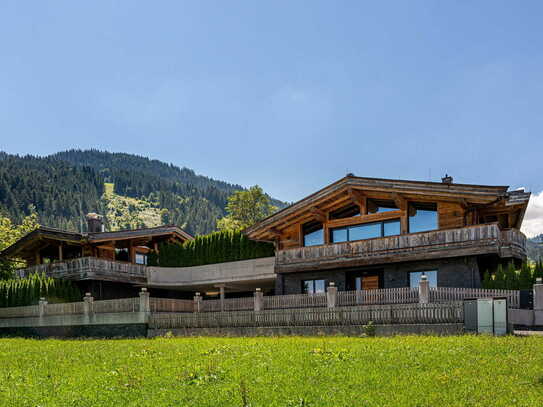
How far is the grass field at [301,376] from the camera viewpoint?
10.3 m

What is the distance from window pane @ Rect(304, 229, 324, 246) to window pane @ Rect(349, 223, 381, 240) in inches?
92.3

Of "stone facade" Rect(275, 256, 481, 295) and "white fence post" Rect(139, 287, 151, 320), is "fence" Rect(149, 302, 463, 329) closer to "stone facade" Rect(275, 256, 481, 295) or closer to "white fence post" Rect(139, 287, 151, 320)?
"white fence post" Rect(139, 287, 151, 320)

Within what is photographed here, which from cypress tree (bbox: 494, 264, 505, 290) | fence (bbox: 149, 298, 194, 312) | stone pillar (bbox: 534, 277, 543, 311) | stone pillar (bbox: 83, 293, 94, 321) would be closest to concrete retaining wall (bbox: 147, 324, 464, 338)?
fence (bbox: 149, 298, 194, 312)

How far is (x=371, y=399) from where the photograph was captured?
10016 mm

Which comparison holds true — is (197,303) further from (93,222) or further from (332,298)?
(93,222)

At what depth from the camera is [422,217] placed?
30031 millimetres

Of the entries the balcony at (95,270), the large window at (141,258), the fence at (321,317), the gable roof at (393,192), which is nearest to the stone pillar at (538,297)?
the gable roof at (393,192)

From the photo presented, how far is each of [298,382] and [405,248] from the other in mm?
18673

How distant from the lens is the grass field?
10281 mm

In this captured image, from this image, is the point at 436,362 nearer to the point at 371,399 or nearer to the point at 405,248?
the point at 371,399

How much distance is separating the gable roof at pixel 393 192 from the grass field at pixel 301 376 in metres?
11.7

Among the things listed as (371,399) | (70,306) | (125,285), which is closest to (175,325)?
(70,306)

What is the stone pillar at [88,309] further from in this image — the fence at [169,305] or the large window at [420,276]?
the large window at [420,276]

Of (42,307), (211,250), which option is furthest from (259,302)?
(42,307)
